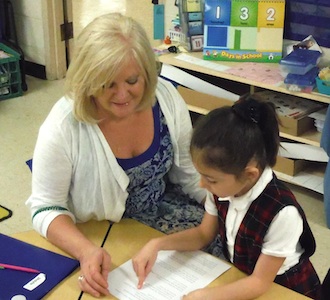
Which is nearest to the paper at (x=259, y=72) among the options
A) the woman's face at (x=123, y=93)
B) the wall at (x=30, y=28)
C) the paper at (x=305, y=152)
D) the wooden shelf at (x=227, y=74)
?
the wooden shelf at (x=227, y=74)

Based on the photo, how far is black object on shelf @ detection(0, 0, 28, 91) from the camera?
157 inches

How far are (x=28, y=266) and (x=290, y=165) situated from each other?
1.68 m

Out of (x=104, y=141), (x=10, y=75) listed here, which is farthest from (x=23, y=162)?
(x=104, y=141)

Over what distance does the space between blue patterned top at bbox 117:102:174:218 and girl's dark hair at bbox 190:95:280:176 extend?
347 mm

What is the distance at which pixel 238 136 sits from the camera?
1244mm

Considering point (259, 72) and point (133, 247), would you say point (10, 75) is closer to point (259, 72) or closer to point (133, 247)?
point (259, 72)


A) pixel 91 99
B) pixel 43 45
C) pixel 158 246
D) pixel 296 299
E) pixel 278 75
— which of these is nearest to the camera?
pixel 296 299

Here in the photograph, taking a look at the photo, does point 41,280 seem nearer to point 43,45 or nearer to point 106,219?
point 106,219

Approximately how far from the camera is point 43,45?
4.13 m

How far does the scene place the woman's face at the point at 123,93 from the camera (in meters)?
1.45

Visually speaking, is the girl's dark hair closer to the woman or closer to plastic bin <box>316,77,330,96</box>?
the woman

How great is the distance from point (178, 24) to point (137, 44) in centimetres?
175

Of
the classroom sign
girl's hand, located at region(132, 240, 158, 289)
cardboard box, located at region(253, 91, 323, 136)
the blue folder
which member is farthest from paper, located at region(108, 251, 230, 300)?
the classroom sign

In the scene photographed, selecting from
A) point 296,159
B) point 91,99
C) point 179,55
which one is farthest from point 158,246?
point 179,55
